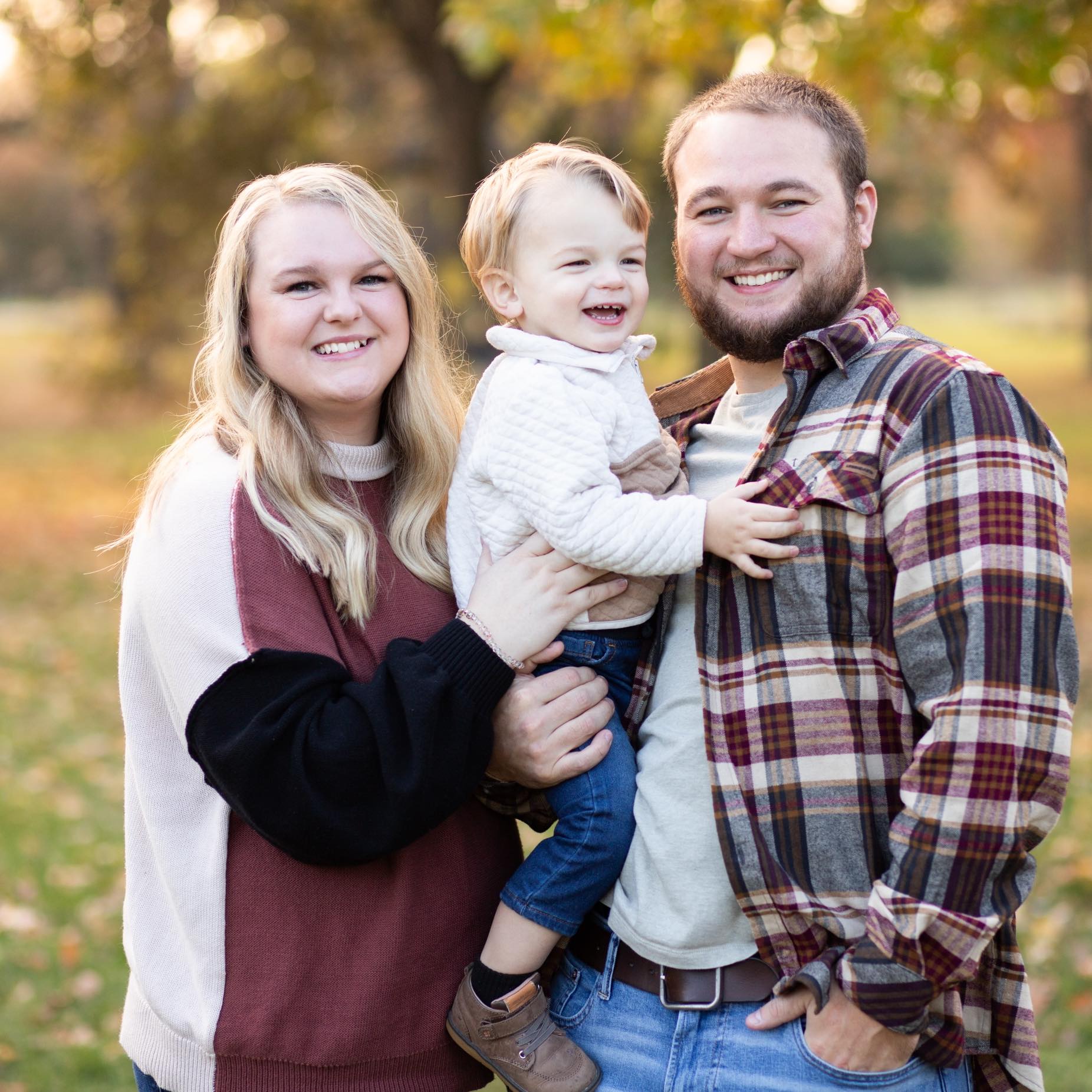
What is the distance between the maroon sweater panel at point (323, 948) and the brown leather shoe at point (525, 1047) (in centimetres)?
12

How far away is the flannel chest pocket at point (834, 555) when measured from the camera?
2.19 metres

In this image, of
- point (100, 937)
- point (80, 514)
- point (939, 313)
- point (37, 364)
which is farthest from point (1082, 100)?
point (939, 313)

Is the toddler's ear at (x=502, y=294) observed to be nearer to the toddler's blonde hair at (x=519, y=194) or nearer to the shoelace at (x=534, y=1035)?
the toddler's blonde hair at (x=519, y=194)

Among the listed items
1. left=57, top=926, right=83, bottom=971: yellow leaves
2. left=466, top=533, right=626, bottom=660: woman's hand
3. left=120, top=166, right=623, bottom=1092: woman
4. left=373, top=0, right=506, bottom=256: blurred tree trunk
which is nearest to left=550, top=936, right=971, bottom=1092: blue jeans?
left=120, top=166, right=623, bottom=1092: woman

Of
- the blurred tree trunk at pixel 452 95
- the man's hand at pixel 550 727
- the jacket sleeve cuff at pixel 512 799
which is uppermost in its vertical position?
the blurred tree trunk at pixel 452 95

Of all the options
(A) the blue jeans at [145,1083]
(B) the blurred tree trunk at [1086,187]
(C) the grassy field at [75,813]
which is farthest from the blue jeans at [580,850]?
(B) the blurred tree trunk at [1086,187]

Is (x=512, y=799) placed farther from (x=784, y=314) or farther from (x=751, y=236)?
(x=751, y=236)

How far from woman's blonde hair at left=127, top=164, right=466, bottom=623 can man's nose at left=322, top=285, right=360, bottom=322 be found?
0.12 meters

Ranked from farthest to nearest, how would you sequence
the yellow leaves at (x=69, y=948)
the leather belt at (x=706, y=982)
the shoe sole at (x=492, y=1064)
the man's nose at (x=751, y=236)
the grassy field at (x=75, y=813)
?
the yellow leaves at (x=69, y=948) < the grassy field at (x=75, y=813) < the man's nose at (x=751, y=236) < the shoe sole at (x=492, y=1064) < the leather belt at (x=706, y=982)

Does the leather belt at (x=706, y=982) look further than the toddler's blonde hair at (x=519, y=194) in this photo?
No

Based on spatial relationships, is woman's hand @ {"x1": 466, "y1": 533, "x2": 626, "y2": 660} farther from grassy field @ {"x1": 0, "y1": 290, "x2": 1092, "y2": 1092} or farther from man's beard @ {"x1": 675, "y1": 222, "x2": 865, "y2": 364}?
grassy field @ {"x1": 0, "y1": 290, "x2": 1092, "y2": 1092}

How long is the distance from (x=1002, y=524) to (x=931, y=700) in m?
0.31

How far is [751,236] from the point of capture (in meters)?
2.53

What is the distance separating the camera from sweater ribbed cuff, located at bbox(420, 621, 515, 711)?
237cm
